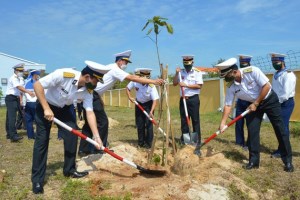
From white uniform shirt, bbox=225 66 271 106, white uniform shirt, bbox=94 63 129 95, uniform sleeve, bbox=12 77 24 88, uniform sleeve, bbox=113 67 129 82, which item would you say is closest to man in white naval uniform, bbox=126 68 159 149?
white uniform shirt, bbox=94 63 129 95

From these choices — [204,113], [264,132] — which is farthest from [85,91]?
[204,113]

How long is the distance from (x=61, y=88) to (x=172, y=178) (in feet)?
6.11

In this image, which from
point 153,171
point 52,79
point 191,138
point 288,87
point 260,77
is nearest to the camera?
point 52,79

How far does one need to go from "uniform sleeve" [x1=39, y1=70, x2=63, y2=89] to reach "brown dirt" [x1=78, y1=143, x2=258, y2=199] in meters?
1.40

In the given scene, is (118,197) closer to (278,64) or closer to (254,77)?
(254,77)

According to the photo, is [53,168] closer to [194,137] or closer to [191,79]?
[194,137]

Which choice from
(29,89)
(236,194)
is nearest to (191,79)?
(236,194)

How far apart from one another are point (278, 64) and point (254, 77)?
142 cm

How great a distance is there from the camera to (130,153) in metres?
5.90

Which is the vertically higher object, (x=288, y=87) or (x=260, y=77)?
(x=260, y=77)

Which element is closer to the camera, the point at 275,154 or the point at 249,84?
the point at 249,84

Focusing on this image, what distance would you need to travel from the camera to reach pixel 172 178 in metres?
4.42

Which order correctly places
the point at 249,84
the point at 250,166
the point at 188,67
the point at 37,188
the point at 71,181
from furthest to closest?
the point at 188,67 → the point at 250,166 → the point at 249,84 → the point at 71,181 → the point at 37,188

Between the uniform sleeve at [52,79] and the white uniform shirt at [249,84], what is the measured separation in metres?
2.57
